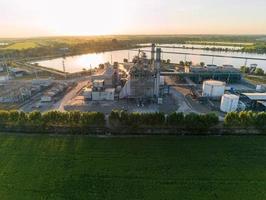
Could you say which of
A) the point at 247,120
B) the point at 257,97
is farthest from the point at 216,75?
the point at 247,120

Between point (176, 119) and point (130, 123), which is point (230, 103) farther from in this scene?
point (130, 123)

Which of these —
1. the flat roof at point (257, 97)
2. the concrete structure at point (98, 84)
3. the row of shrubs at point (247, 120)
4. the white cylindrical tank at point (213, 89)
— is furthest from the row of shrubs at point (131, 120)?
the white cylindrical tank at point (213, 89)

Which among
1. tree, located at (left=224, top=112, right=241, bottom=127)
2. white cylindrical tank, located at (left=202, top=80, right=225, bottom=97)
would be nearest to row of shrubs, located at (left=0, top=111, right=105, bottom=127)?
tree, located at (left=224, top=112, right=241, bottom=127)

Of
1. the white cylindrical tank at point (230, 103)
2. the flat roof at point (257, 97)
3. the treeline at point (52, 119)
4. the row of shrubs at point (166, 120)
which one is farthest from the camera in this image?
the flat roof at point (257, 97)

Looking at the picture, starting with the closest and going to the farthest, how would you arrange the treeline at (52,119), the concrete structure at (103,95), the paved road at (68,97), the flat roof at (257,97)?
the treeline at (52,119) → the paved road at (68,97) → the flat roof at (257,97) → the concrete structure at (103,95)

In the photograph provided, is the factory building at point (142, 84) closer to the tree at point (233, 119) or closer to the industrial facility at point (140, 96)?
the industrial facility at point (140, 96)

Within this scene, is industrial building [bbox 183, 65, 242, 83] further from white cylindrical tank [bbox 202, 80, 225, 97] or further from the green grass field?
the green grass field

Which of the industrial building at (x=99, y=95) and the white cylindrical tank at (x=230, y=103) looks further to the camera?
the industrial building at (x=99, y=95)

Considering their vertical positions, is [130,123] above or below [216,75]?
below
